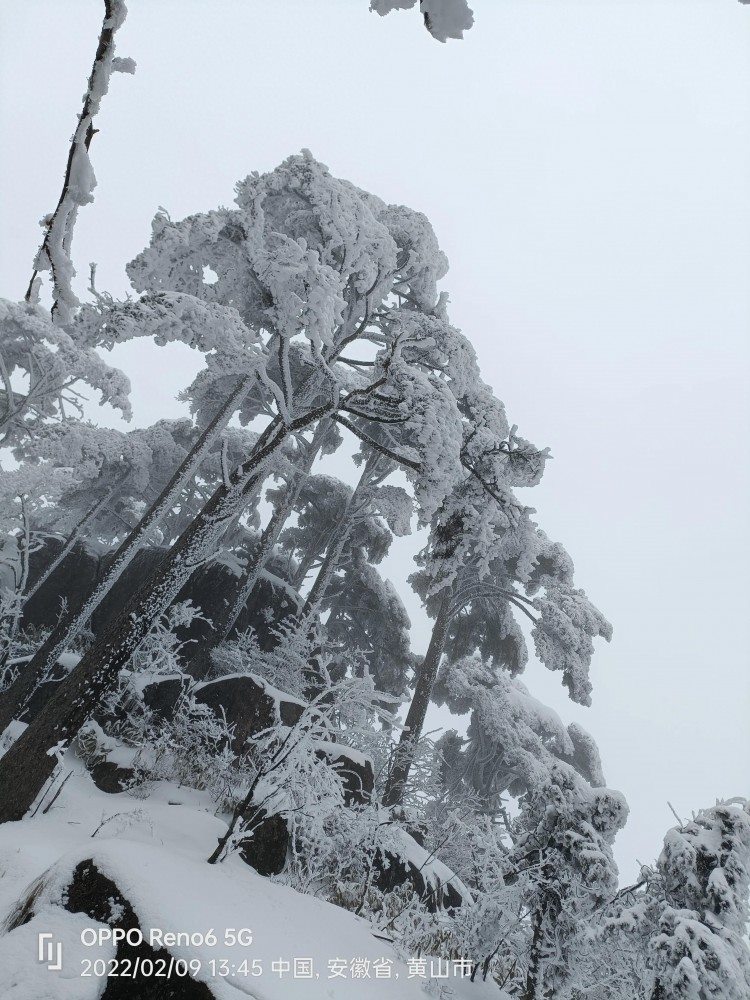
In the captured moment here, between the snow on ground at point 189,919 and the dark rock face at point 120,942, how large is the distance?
5cm

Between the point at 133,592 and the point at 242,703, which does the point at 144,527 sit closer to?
the point at 242,703

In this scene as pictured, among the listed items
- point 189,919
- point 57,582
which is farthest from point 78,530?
point 189,919

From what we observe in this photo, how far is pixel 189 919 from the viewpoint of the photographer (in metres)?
3.44

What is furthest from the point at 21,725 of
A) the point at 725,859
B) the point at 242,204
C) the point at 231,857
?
the point at 725,859

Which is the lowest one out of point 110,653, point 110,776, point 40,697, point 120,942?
point 120,942

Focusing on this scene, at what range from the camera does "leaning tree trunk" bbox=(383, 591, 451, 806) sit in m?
10.8

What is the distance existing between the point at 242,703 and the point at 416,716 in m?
4.27

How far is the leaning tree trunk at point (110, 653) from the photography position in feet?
19.7

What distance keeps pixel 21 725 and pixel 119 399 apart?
27.1 ft

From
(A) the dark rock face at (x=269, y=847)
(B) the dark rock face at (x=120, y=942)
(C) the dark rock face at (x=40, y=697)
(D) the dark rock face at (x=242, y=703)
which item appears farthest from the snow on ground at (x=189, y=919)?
(C) the dark rock face at (x=40, y=697)

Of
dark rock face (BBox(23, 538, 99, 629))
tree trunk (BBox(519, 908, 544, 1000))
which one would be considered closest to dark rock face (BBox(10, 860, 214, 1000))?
tree trunk (BBox(519, 908, 544, 1000))

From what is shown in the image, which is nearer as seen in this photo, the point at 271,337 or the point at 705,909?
the point at 705,909

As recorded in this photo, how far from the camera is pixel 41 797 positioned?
252 inches

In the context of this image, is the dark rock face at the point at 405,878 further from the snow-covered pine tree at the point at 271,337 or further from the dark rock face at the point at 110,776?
the snow-covered pine tree at the point at 271,337
